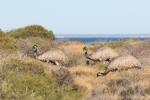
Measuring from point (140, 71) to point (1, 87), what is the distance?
1142cm

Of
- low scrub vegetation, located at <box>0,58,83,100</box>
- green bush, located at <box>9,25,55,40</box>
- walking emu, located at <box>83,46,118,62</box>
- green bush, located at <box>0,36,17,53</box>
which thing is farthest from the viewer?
green bush, located at <box>9,25,55,40</box>

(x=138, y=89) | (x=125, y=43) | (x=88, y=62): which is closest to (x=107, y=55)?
(x=88, y=62)

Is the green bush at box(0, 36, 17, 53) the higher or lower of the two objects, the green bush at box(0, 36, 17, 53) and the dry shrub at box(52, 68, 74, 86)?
the higher

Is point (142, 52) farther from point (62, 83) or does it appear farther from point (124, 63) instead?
point (62, 83)

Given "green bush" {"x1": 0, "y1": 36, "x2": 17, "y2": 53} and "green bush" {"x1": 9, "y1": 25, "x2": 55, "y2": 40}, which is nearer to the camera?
"green bush" {"x1": 0, "y1": 36, "x2": 17, "y2": 53}

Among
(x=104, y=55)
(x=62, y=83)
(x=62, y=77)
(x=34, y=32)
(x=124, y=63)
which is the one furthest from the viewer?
(x=34, y=32)

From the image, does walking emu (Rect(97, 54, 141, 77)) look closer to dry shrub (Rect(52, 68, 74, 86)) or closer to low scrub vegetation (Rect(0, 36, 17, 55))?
dry shrub (Rect(52, 68, 74, 86))

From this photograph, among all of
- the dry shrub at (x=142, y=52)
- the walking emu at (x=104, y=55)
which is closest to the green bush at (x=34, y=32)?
the dry shrub at (x=142, y=52)

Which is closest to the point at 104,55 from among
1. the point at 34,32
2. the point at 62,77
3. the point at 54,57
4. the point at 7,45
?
the point at 54,57

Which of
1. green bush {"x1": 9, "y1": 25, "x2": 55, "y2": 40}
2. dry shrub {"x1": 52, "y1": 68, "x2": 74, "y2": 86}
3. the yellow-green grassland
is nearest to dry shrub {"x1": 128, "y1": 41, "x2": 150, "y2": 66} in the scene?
the yellow-green grassland

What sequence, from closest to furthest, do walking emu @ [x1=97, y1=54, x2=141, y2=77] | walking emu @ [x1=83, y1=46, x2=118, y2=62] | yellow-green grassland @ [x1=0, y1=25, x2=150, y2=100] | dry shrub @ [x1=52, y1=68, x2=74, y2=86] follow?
yellow-green grassland @ [x1=0, y1=25, x2=150, y2=100] → dry shrub @ [x1=52, y1=68, x2=74, y2=86] → walking emu @ [x1=97, y1=54, x2=141, y2=77] → walking emu @ [x1=83, y1=46, x2=118, y2=62]

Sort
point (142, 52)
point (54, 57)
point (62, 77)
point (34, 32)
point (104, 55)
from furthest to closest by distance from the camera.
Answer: point (34, 32)
point (142, 52)
point (104, 55)
point (54, 57)
point (62, 77)

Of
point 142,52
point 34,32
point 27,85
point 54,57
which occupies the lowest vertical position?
point 142,52

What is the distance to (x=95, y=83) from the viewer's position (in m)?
21.8
